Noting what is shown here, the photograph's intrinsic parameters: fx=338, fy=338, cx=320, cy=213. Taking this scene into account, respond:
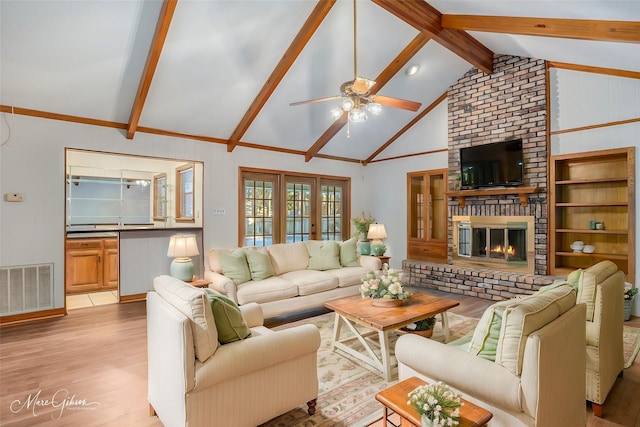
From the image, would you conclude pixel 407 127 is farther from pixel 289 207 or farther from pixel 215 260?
pixel 215 260

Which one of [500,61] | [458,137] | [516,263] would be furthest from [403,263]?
[500,61]

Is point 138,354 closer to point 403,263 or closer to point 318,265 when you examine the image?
point 318,265

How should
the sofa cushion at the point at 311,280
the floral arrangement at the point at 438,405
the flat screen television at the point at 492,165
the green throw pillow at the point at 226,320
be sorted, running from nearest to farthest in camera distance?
the floral arrangement at the point at 438,405 < the green throw pillow at the point at 226,320 < the sofa cushion at the point at 311,280 < the flat screen television at the point at 492,165

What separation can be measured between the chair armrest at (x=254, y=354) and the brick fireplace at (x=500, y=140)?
4.18 meters

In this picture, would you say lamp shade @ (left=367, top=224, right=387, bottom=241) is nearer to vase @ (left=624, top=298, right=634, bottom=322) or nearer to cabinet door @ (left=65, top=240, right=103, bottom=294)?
vase @ (left=624, top=298, right=634, bottom=322)

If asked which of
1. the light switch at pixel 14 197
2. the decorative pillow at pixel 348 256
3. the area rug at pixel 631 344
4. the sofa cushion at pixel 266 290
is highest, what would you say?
the light switch at pixel 14 197

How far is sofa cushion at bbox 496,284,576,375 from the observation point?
1.55 m

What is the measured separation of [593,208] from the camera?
4910 millimetres

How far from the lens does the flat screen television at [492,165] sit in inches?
203

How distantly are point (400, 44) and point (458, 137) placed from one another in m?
2.06

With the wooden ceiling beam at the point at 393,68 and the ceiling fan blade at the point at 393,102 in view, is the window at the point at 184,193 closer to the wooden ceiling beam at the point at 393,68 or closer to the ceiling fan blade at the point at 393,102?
the wooden ceiling beam at the point at 393,68

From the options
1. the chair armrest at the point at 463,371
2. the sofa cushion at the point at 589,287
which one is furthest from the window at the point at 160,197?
the sofa cushion at the point at 589,287

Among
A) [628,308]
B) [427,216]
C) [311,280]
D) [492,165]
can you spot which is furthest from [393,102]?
[628,308]

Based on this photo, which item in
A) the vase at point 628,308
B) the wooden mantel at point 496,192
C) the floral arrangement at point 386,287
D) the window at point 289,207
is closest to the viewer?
the floral arrangement at point 386,287
